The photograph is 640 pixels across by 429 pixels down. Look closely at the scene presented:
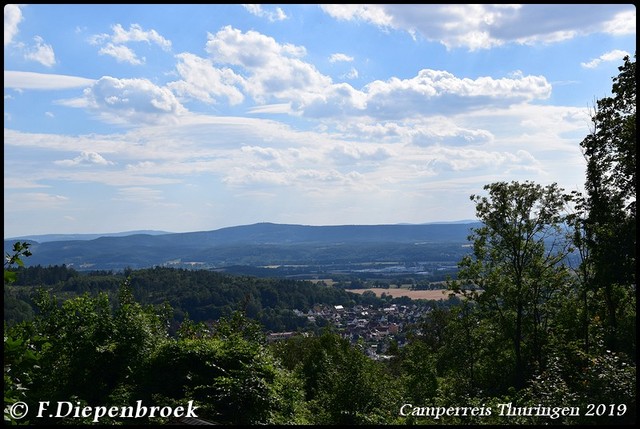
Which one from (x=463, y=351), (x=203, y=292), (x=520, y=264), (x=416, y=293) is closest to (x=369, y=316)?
(x=416, y=293)

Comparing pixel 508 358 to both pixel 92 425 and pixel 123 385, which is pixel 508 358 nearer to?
pixel 123 385

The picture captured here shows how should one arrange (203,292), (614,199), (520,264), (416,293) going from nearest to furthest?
1. (614,199)
2. (520,264)
3. (203,292)
4. (416,293)

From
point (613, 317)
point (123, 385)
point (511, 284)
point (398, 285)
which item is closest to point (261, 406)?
point (123, 385)

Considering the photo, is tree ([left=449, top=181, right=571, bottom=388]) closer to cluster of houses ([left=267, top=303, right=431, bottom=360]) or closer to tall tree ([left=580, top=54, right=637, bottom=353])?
tall tree ([left=580, top=54, right=637, bottom=353])

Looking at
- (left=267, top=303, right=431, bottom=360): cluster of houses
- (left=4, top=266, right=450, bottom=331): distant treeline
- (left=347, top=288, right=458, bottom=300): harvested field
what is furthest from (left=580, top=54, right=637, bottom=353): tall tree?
(left=347, top=288, right=458, bottom=300): harvested field

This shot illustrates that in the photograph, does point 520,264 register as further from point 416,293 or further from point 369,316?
point 416,293

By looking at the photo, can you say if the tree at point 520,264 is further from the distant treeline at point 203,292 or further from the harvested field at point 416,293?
the harvested field at point 416,293
